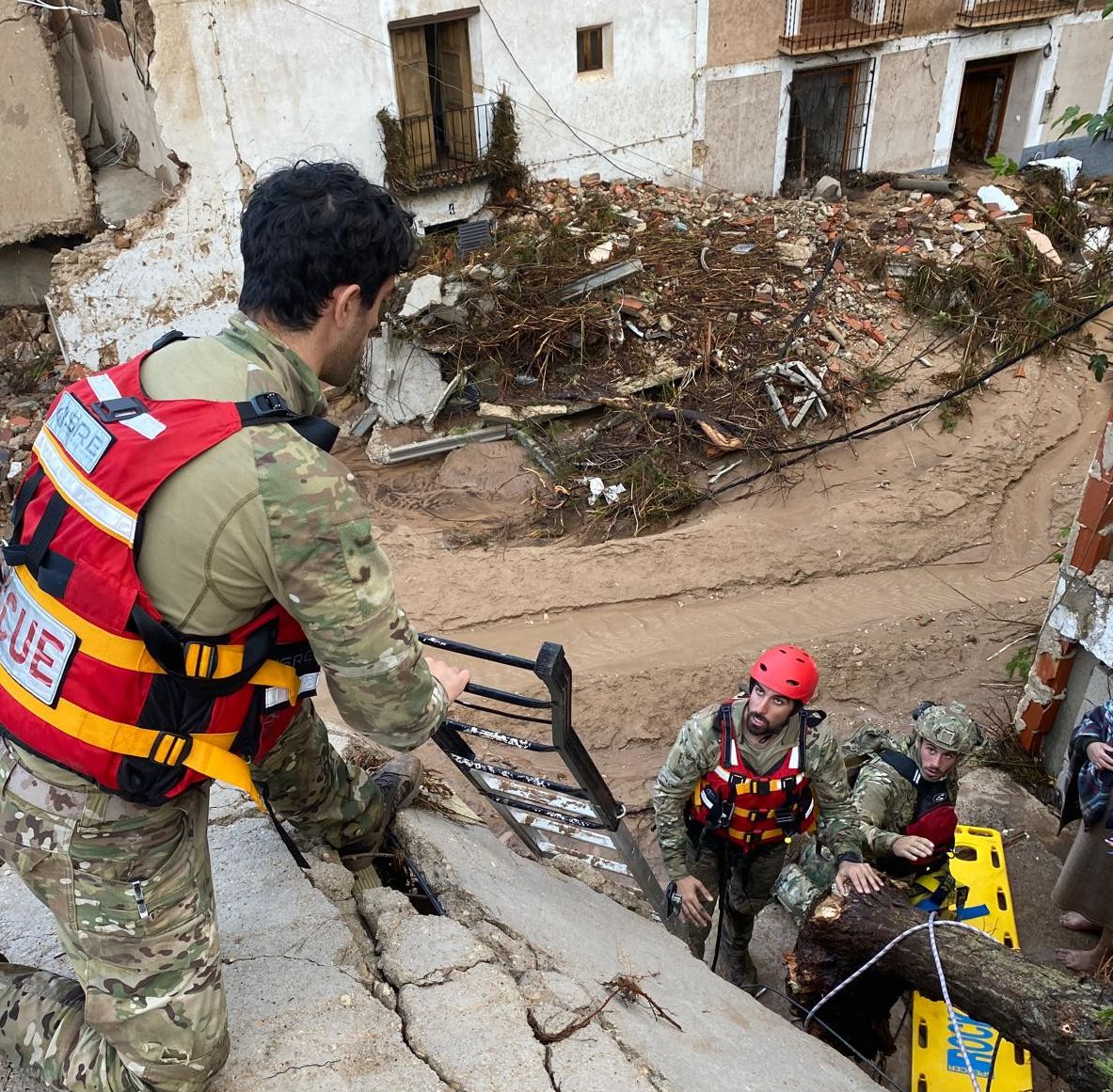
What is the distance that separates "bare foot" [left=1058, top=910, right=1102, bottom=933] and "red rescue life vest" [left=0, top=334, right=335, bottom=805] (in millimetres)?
4545

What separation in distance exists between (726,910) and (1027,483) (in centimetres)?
652

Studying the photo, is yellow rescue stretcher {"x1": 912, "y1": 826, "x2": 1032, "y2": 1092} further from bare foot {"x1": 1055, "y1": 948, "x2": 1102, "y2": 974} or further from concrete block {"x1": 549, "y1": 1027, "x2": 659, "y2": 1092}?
concrete block {"x1": 549, "y1": 1027, "x2": 659, "y2": 1092}

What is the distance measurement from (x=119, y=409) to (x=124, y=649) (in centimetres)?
55

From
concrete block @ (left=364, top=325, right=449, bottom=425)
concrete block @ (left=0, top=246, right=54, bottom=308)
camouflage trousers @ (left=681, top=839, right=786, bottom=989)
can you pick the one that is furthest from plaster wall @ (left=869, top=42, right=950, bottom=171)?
camouflage trousers @ (left=681, top=839, right=786, bottom=989)

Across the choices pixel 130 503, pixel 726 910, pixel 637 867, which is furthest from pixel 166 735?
pixel 726 910

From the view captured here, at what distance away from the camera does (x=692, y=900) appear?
4.20 meters

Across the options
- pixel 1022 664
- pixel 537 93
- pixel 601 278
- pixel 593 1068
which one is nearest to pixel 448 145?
pixel 537 93

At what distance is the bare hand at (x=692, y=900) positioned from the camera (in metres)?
4.18

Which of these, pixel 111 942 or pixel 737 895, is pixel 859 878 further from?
pixel 111 942

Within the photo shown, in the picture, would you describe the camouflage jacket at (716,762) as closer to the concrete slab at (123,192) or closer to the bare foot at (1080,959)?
the bare foot at (1080,959)

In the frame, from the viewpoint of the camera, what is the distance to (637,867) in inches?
147

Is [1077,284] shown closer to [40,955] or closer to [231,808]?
[231,808]

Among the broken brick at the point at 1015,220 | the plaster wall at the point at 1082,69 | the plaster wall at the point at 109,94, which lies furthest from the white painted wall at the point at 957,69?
the plaster wall at the point at 109,94

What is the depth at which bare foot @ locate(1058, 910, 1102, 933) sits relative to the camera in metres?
4.96
